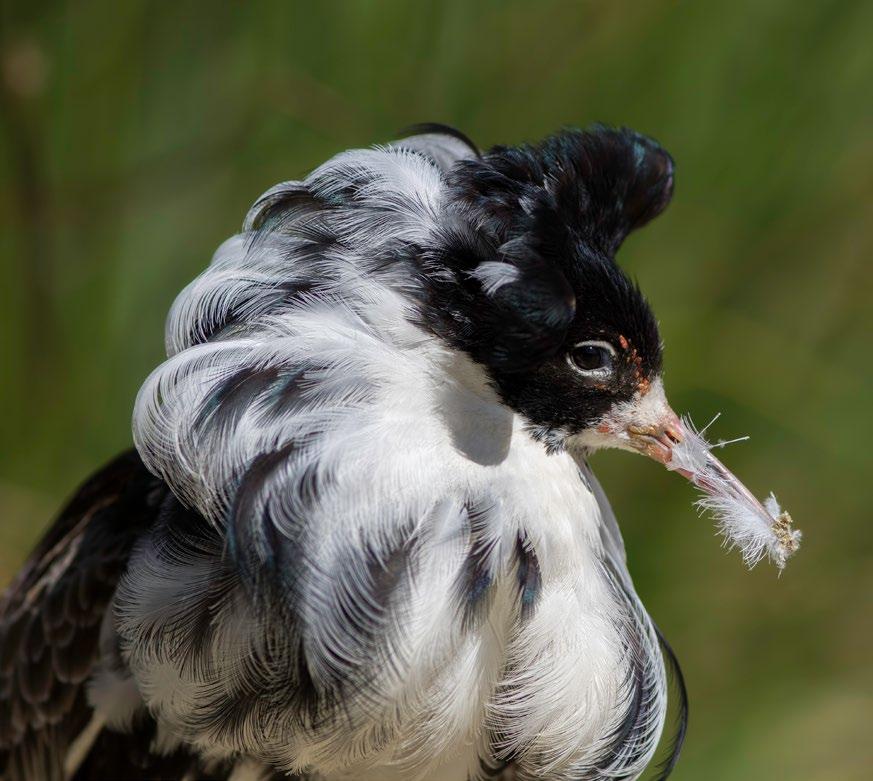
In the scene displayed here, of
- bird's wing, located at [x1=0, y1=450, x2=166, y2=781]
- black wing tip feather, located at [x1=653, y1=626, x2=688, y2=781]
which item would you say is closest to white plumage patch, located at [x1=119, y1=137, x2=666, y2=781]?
black wing tip feather, located at [x1=653, y1=626, x2=688, y2=781]

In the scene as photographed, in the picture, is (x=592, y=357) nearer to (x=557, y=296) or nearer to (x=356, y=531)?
(x=557, y=296)

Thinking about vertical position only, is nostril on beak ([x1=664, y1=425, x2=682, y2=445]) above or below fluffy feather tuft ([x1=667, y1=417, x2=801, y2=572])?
→ above

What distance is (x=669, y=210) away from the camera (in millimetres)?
1785

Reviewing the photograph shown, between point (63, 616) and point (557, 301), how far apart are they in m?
0.68

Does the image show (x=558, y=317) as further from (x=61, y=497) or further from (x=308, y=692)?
(x=61, y=497)

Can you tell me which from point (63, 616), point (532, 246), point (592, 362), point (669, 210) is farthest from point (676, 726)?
point (669, 210)

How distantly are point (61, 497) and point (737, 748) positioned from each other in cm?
112

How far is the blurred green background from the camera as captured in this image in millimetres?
1743

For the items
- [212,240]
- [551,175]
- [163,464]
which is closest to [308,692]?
A: [163,464]

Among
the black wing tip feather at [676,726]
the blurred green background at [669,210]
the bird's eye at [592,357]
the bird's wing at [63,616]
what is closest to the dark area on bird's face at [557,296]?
the bird's eye at [592,357]

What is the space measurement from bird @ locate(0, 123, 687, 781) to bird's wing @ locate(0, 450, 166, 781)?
179mm

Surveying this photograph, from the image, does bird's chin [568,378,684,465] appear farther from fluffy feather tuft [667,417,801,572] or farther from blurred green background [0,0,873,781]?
blurred green background [0,0,873,781]

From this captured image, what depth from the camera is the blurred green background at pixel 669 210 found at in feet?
5.72

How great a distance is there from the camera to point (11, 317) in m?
1.94
